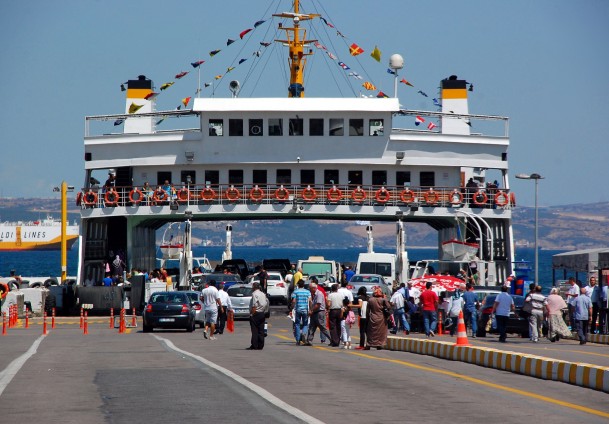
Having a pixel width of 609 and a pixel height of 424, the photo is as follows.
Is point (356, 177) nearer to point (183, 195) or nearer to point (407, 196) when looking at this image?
point (407, 196)

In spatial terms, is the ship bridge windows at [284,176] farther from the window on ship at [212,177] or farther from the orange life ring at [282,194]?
the window on ship at [212,177]

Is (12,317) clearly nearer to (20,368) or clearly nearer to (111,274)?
(111,274)

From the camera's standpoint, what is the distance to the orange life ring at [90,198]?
49.9 meters

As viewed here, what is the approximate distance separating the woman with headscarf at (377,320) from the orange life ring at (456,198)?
910 inches

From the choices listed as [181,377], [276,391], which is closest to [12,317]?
[181,377]

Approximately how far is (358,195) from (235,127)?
635 centimetres

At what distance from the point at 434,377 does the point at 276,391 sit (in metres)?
3.61

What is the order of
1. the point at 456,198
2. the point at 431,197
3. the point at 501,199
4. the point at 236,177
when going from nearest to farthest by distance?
the point at 456,198
the point at 431,197
the point at 501,199
the point at 236,177

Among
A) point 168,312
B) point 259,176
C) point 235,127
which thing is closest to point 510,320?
point 168,312

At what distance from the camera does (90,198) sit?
50062 mm

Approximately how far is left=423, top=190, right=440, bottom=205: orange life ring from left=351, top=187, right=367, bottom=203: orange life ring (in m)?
2.66

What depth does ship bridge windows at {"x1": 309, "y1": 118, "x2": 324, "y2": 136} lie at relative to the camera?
50.7 m

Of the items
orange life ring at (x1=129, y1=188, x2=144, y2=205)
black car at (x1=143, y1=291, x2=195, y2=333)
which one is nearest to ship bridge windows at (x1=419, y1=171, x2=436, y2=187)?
orange life ring at (x1=129, y1=188, x2=144, y2=205)

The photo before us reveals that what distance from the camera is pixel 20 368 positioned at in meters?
19.8
